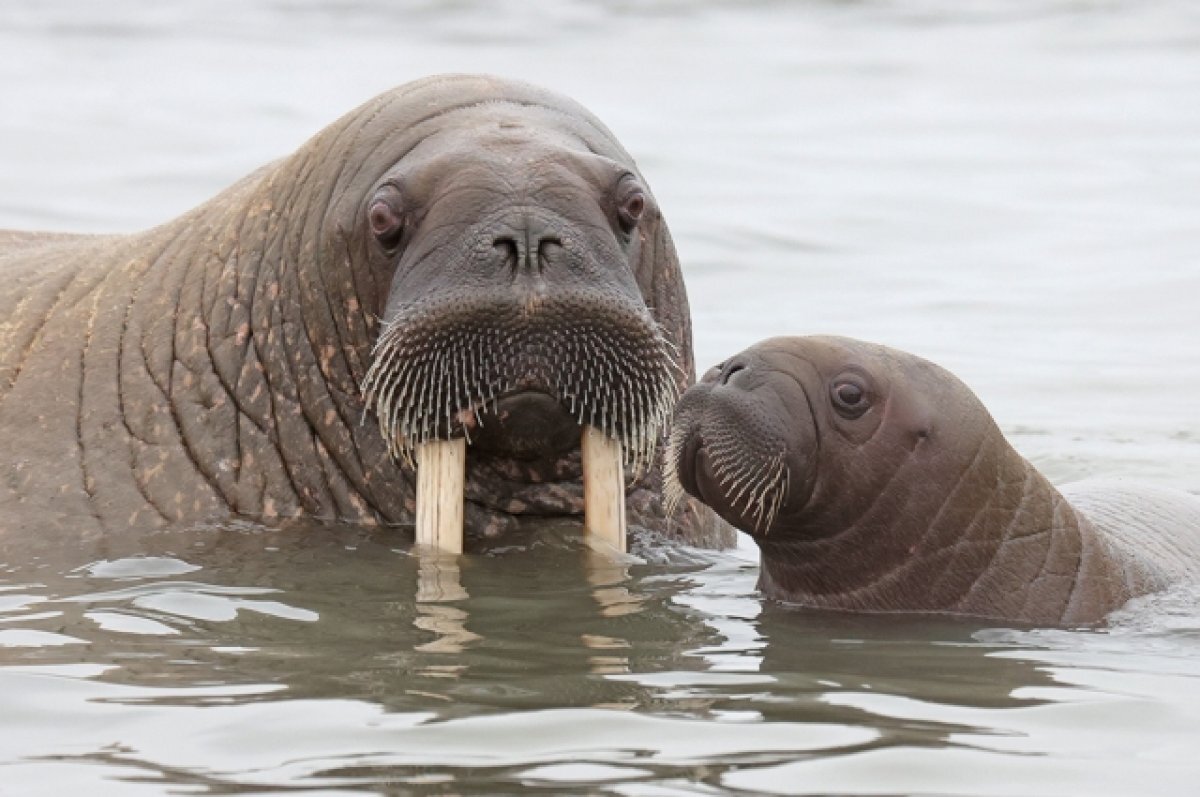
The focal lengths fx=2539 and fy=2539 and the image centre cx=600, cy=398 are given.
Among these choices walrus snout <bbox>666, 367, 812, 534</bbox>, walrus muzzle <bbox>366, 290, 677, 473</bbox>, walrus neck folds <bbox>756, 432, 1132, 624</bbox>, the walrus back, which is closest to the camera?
walrus snout <bbox>666, 367, 812, 534</bbox>

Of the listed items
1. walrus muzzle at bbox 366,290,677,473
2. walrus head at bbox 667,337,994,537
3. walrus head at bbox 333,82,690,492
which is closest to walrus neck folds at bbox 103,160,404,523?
walrus head at bbox 333,82,690,492

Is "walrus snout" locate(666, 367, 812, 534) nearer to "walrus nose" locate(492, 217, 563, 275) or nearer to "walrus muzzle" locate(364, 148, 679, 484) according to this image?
"walrus muzzle" locate(364, 148, 679, 484)

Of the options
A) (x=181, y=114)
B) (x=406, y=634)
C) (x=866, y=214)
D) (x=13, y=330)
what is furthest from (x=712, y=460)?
(x=181, y=114)

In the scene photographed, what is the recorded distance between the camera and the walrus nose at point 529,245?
7.77 m

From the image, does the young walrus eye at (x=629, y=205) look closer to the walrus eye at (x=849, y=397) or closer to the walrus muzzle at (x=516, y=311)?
the walrus muzzle at (x=516, y=311)

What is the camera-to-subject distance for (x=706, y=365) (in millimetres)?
15641

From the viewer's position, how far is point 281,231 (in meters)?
8.81

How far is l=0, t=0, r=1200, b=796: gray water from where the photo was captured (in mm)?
5906

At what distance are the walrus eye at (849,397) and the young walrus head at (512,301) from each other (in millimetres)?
571

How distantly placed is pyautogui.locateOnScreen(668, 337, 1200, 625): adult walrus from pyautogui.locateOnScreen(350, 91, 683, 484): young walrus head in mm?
287

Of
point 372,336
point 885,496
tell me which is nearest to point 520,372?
point 372,336

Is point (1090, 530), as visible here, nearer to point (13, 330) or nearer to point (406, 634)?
point (406, 634)

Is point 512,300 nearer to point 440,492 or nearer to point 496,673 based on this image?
point 440,492

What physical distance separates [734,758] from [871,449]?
229 centimetres
